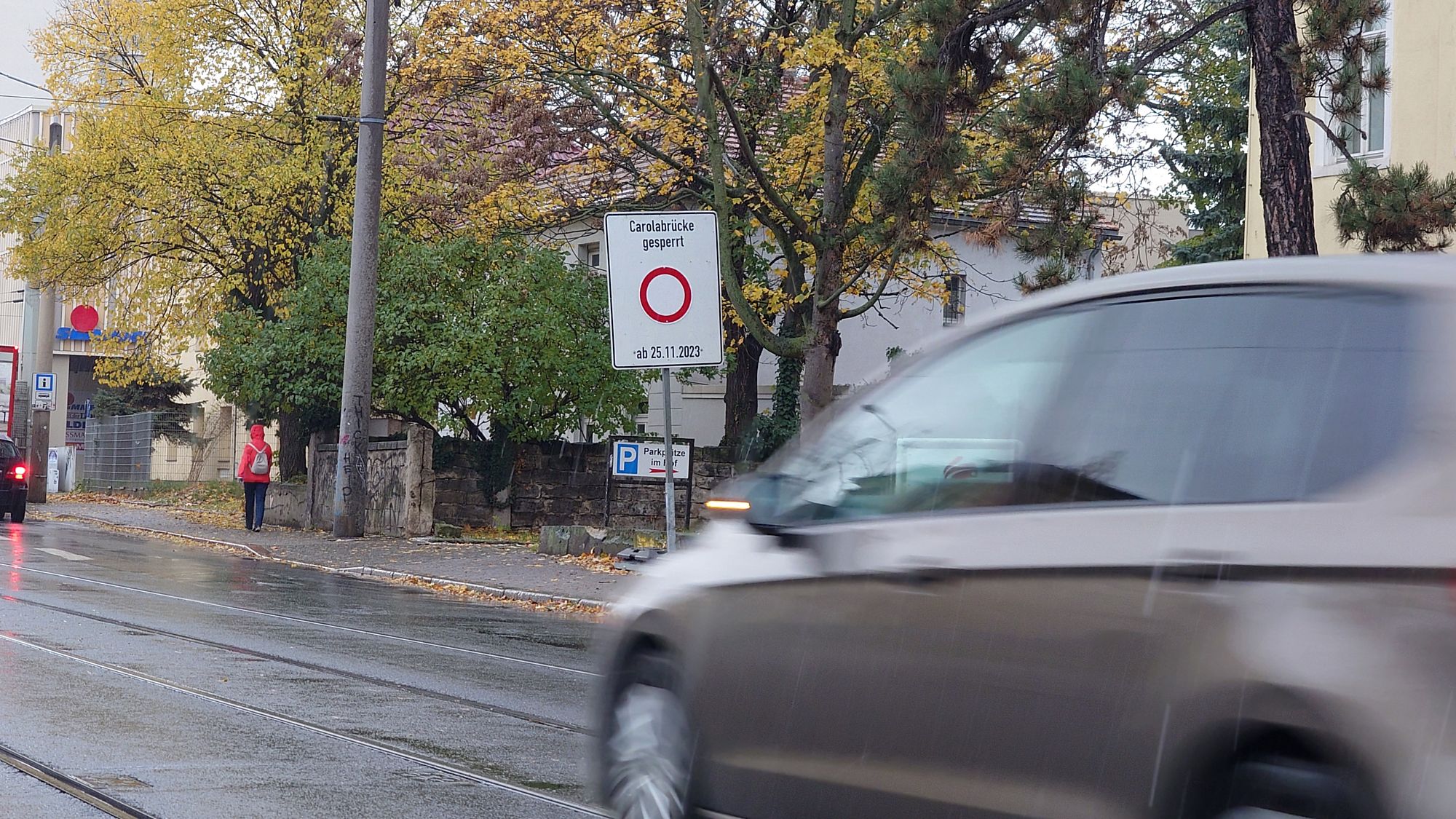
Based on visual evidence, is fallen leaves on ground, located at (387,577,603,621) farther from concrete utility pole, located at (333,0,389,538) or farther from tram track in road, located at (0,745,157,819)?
tram track in road, located at (0,745,157,819)

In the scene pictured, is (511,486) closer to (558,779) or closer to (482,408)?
(482,408)

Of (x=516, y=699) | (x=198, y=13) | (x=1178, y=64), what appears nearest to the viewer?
(x=516, y=699)

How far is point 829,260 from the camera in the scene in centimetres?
2344

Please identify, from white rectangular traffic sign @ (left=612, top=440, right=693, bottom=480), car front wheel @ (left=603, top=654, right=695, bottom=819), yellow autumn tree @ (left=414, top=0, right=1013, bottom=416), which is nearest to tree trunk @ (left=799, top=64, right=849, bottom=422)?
yellow autumn tree @ (left=414, top=0, right=1013, bottom=416)

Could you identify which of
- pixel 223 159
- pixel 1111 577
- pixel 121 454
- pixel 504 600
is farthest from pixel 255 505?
pixel 1111 577

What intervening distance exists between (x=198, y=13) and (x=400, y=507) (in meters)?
12.9

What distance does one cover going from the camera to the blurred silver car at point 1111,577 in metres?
3.14

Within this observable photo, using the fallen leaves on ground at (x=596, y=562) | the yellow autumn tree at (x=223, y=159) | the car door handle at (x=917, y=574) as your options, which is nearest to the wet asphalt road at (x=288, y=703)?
the car door handle at (x=917, y=574)

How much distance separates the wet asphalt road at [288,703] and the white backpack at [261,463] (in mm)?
11157

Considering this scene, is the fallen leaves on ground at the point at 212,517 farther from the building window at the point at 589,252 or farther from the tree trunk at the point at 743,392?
the building window at the point at 589,252

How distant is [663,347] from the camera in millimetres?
15547

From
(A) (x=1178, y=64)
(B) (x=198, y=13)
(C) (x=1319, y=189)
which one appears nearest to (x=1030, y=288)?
(A) (x=1178, y=64)

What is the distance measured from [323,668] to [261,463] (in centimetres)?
1779

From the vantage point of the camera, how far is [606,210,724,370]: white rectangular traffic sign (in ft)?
50.9
